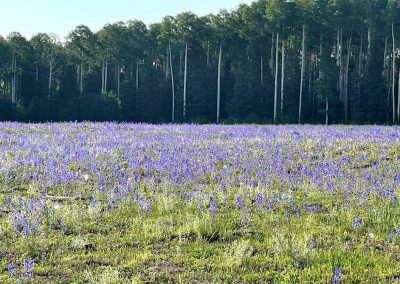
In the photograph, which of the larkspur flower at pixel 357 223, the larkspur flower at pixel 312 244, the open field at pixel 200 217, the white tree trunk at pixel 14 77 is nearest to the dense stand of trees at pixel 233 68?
the white tree trunk at pixel 14 77

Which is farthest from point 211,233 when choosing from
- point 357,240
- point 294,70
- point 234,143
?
point 294,70

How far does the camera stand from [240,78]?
2162 inches

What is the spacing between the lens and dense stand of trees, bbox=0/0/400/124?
50875 millimetres

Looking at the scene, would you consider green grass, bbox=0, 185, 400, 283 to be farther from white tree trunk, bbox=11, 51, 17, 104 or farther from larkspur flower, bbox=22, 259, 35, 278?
white tree trunk, bbox=11, 51, 17, 104

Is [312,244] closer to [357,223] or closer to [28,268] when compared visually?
[357,223]

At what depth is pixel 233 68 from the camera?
208ft

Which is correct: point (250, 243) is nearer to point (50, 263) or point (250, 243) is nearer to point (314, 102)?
point (50, 263)

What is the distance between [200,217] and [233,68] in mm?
57132

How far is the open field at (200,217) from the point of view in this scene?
524 cm

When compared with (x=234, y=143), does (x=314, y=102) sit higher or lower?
higher

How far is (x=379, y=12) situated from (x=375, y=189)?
5440cm

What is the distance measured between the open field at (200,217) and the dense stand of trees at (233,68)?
36.5 m

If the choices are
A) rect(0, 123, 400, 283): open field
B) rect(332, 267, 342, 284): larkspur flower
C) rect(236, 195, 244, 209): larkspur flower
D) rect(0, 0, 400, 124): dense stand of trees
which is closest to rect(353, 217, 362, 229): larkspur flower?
rect(0, 123, 400, 283): open field

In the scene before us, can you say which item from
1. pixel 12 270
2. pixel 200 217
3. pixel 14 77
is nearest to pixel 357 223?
pixel 200 217
